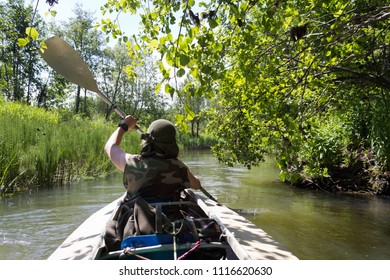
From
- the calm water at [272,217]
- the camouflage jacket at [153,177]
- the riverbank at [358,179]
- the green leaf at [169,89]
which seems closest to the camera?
the green leaf at [169,89]

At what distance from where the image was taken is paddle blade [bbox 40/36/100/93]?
178 inches

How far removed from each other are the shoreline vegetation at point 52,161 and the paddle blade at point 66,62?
120 inches

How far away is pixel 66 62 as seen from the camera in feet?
15.3

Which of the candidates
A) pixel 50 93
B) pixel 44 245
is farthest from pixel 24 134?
pixel 50 93

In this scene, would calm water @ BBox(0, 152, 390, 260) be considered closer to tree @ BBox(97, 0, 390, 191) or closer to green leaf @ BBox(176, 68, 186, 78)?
tree @ BBox(97, 0, 390, 191)

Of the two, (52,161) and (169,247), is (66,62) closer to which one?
(169,247)

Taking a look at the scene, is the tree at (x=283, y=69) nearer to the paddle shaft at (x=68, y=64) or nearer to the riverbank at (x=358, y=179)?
the riverbank at (x=358, y=179)

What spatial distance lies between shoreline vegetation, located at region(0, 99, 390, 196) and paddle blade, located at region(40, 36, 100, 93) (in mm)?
3047

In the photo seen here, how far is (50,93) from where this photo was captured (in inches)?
1205

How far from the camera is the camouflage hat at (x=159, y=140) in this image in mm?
2797

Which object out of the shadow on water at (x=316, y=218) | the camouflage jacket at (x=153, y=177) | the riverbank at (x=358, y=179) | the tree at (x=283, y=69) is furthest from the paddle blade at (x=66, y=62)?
the riverbank at (x=358, y=179)

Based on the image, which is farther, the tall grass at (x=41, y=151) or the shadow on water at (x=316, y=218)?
the tall grass at (x=41, y=151)
